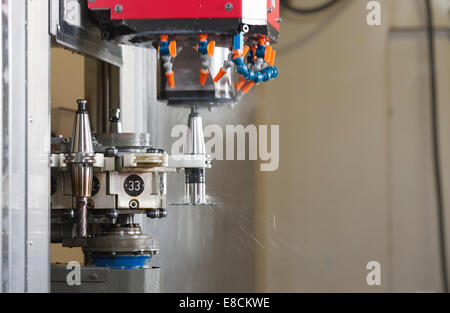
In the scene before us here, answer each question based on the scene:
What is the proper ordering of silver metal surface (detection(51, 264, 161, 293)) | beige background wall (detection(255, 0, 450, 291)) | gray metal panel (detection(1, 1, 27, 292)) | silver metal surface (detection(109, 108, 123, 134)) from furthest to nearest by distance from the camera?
beige background wall (detection(255, 0, 450, 291)), silver metal surface (detection(109, 108, 123, 134)), silver metal surface (detection(51, 264, 161, 293)), gray metal panel (detection(1, 1, 27, 292))

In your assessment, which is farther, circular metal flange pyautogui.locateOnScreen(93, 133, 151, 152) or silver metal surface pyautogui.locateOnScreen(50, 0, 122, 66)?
circular metal flange pyautogui.locateOnScreen(93, 133, 151, 152)

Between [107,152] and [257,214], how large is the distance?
2.89 feet

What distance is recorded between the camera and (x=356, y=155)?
2.78 m

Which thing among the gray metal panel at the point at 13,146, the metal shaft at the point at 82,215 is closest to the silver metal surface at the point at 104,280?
the metal shaft at the point at 82,215

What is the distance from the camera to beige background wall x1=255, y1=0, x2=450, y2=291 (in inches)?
109

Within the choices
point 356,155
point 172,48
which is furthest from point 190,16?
point 356,155

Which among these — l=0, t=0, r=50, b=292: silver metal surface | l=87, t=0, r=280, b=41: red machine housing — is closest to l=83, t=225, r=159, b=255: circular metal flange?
l=0, t=0, r=50, b=292: silver metal surface

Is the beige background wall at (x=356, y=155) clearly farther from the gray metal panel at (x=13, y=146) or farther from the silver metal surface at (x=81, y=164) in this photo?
the gray metal panel at (x=13, y=146)

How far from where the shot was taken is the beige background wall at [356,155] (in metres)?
2.76

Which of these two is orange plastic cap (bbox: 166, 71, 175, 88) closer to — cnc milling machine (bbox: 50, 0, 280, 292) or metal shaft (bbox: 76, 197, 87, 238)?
cnc milling machine (bbox: 50, 0, 280, 292)

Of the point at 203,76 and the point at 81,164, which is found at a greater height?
the point at 203,76

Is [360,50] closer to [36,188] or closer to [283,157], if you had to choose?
[283,157]

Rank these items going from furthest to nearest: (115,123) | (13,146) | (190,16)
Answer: (115,123), (190,16), (13,146)

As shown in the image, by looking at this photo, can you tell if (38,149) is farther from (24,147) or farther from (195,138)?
(195,138)
